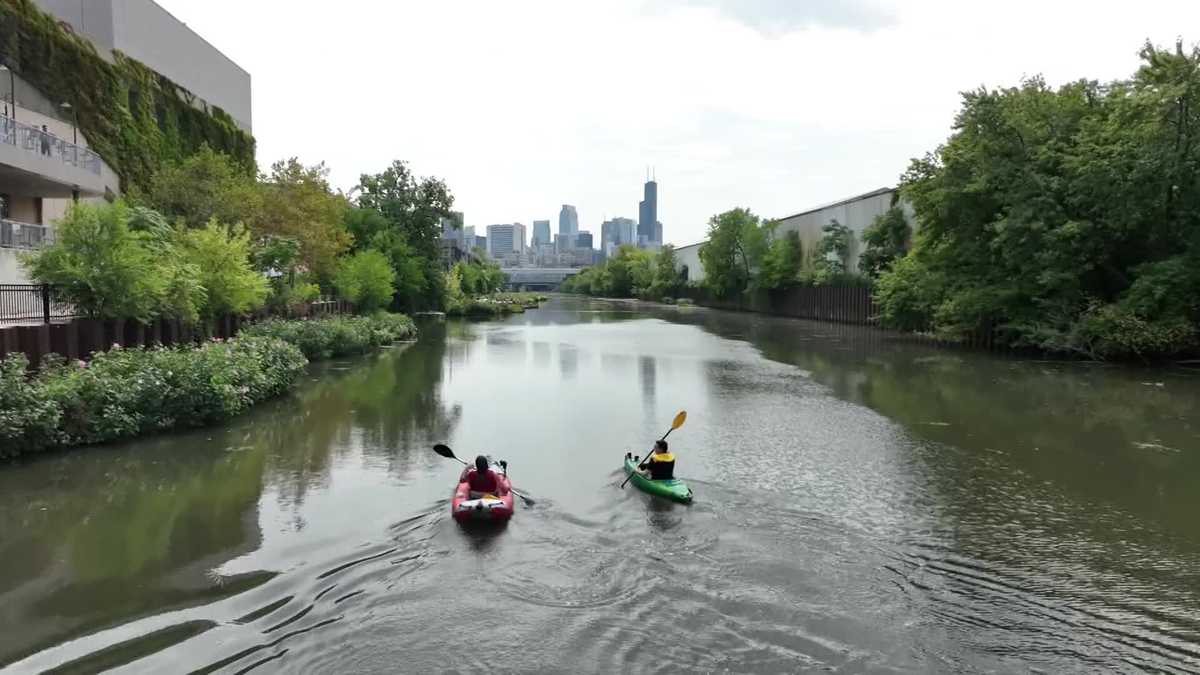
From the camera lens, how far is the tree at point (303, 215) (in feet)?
117

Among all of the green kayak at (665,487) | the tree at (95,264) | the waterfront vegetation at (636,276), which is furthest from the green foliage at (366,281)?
the waterfront vegetation at (636,276)

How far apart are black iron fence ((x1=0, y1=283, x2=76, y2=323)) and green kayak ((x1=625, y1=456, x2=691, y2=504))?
14.2m

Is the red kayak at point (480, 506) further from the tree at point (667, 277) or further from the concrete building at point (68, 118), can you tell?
the tree at point (667, 277)

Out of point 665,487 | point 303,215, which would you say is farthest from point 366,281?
point 665,487

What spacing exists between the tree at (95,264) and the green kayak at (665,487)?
45.3ft

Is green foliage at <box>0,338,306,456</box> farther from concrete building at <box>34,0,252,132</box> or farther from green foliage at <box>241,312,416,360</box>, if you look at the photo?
concrete building at <box>34,0,252,132</box>

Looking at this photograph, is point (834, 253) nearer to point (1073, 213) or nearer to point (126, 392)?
point (1073, 213)

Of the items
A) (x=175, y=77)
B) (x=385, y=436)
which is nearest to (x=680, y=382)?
(x=385, y=436)

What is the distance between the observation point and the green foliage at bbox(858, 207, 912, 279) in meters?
54.6

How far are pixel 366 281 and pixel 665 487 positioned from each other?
125 ft

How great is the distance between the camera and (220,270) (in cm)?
2566

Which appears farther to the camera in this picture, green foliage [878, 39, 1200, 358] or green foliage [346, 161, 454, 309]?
green foliage [346, 161, 454, 309]

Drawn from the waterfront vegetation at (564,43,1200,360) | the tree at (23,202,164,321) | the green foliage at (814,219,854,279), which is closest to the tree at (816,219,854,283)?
the green foliage at (814,219,854,279)

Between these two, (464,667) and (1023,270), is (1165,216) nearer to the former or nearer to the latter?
(1023,270)
